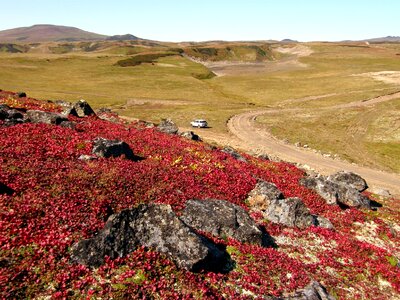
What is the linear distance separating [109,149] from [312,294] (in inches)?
746

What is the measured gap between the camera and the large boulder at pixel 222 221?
73.3ft

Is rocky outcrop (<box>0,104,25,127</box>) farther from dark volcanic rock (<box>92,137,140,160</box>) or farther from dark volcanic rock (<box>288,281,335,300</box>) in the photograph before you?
dark volcanic rock (<box>288,281,335,300</box>)

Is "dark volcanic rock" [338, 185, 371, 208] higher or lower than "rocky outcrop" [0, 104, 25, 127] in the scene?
lower

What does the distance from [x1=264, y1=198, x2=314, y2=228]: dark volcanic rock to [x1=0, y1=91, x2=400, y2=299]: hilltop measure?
8 centimetres

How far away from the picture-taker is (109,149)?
2922 cm

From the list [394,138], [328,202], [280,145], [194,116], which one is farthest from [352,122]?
[328,202]

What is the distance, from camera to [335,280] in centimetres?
2086

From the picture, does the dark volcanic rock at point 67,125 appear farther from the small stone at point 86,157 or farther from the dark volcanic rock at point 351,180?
the dark volcanic rock at point 351,180

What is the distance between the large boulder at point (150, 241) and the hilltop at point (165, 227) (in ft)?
0.17

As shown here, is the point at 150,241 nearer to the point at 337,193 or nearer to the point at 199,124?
the point at 337,193

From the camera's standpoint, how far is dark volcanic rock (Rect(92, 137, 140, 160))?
95.1 feet

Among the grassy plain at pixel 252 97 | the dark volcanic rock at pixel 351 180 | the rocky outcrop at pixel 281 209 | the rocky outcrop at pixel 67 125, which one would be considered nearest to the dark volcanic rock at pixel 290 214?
the rocky outcrop at pixel 281 209

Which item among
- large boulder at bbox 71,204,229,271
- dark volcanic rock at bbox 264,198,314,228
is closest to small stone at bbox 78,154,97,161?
large boulder at bbox 71,204,229,271

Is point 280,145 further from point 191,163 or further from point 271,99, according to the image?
point 271,99
